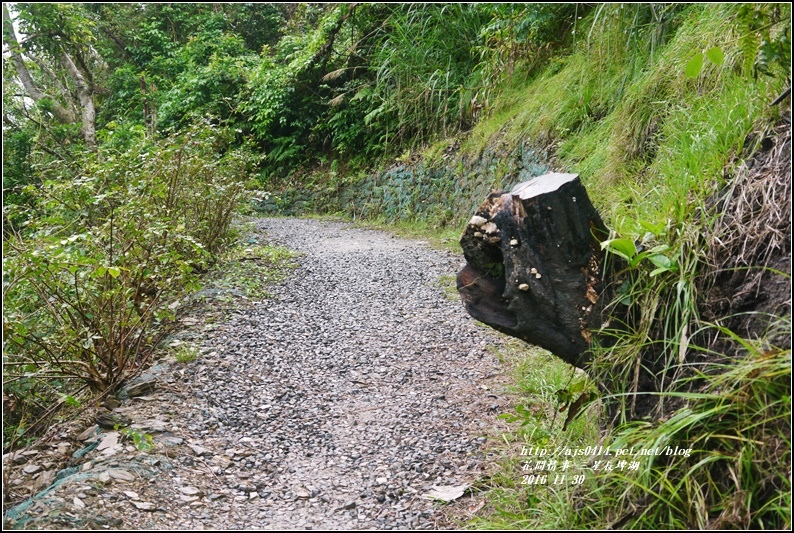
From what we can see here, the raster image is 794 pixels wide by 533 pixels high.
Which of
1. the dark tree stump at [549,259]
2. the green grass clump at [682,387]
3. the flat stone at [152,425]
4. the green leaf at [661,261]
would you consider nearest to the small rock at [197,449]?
the flat stone at [152,425]

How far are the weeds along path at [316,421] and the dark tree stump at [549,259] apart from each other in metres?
0.77

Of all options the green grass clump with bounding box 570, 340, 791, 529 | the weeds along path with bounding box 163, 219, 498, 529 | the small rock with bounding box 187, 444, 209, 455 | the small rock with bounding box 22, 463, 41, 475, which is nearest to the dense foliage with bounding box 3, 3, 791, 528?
the green grass clump with bounding box 570, 340, 791, 529

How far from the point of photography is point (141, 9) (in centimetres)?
1719

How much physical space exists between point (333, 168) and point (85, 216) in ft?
24.6

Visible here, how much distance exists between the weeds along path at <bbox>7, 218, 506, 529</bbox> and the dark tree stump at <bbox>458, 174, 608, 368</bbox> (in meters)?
0.77

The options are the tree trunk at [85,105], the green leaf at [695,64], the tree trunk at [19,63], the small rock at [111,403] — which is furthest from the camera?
the tree trunk at [85,105]

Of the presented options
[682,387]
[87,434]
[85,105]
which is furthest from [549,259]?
[85,105]

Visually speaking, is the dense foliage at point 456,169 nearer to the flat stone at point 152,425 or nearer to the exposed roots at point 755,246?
the exposed roots at point 755,246

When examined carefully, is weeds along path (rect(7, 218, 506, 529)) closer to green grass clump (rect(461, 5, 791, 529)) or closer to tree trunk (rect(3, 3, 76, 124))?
green grass clump (rect(461, 5, 791, 529))

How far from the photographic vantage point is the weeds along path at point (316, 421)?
7.93 ft

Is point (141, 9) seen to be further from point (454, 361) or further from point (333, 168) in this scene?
point (454, 361)

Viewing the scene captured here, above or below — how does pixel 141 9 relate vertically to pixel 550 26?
above

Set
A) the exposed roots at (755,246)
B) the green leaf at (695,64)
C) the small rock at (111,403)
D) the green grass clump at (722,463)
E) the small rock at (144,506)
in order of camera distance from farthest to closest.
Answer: the small rock at (111,403) → the small rock at (144,506) → the green leaf at (695,64) → the exposed roots at (755,246) → the green grass clump at (722,463)

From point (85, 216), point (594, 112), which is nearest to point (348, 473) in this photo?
point (85, 216)
